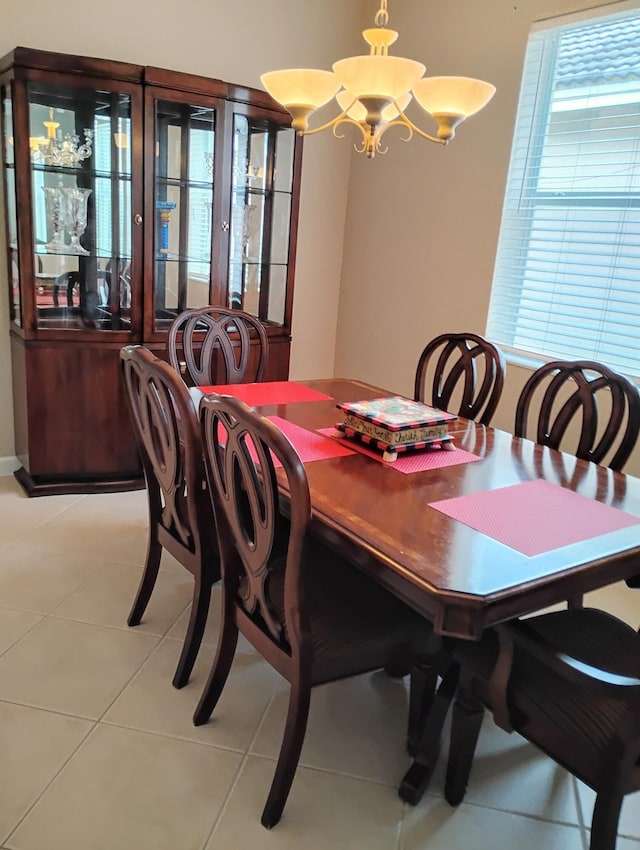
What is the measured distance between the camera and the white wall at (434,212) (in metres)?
3.13

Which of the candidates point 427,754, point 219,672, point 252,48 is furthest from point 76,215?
point 427,754

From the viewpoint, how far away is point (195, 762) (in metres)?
1.70

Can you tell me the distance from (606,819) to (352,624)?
0.62m

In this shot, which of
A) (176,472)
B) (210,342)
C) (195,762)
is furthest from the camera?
(210,342)

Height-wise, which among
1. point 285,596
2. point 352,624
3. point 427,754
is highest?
point 285,596

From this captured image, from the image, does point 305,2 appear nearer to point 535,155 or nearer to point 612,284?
point 535,155

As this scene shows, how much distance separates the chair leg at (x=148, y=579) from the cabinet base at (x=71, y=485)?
44.9 inches

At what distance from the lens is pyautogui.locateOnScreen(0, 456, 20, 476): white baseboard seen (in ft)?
11.1

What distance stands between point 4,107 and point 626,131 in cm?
264

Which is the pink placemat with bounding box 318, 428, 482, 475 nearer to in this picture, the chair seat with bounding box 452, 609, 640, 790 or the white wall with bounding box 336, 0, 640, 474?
the chair seat with bounding box 452, 609, 640, 790

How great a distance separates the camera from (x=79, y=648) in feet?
6.93

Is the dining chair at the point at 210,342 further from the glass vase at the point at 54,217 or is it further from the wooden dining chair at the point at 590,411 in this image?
the wooden dining chair at the point at 590,411

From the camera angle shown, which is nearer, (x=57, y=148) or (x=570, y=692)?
(x=570, y=692)

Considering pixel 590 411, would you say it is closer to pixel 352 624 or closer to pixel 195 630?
pixel 352 624
